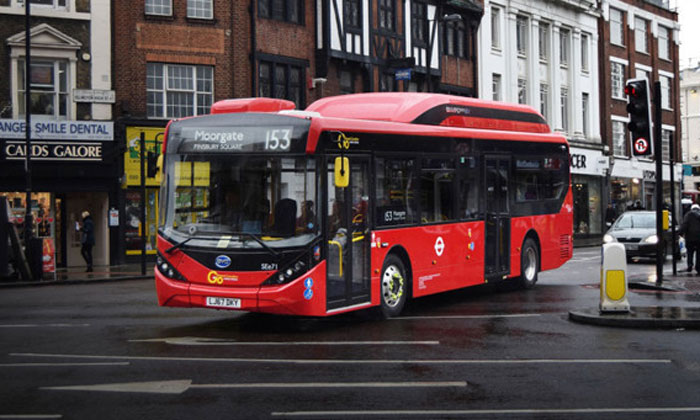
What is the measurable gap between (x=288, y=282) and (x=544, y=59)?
128ft

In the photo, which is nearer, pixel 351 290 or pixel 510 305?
pixel 351 290

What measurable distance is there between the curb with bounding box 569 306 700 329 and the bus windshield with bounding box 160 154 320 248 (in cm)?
411

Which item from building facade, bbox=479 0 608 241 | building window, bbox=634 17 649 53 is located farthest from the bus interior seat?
building window, bbox=634 17 649 53

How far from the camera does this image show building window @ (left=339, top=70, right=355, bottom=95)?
34.4 m

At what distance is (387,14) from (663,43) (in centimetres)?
2889

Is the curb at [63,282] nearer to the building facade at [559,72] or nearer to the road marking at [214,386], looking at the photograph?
the road marking at [214,386]

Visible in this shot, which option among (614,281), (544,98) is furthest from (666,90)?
(614,281)

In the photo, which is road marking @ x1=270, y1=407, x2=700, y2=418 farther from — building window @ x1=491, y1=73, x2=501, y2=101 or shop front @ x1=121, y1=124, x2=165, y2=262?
building window @ x1=491, y1=73, x2=501, y2=101

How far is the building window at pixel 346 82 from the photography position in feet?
113

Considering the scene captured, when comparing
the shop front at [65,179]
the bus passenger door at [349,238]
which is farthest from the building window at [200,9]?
the bus passenger door at [349,238]

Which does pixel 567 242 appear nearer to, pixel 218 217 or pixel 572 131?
Result: pixel 218 217

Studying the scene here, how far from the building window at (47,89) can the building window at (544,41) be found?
Result: 90.4 feet

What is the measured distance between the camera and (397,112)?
46.2ft

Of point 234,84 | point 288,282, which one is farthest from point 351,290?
point 234,84
